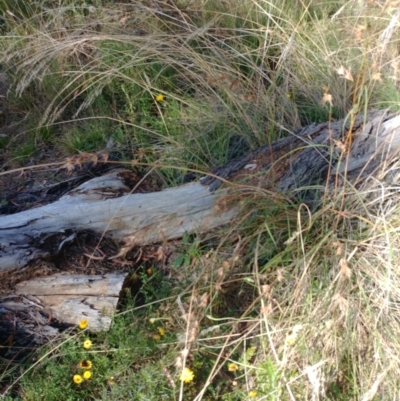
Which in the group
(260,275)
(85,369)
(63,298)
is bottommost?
(85,369)

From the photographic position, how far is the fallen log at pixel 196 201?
2.81 meters

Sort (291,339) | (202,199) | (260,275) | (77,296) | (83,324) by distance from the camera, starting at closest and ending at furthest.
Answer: (291,339) → (260,275) → (83,324) → (77,296) → (202,199)

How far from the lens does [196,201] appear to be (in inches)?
117

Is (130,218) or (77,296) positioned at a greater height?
(130,218)

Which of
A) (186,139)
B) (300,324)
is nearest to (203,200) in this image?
(186,139)

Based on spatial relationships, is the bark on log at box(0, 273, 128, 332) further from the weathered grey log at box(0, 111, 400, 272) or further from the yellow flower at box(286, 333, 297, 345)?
the yellow flower at box(286, 333, 297, 345)

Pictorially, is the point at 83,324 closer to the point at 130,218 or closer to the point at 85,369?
the point at 85,369

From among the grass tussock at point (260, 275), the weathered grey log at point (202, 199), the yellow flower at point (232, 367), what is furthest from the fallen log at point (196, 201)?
the yellow flower at point (232, 367)

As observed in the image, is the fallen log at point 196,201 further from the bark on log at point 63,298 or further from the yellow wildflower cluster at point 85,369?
the yellow wildflower cluster at point 85,369

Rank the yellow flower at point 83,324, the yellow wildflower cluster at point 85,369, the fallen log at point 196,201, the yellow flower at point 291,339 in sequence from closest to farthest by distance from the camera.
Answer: the yellow flower at point 291,339, the yellow wildflower cluster at point 85,369, the yellow flower at point 83,324, the fallen log at point 196,201

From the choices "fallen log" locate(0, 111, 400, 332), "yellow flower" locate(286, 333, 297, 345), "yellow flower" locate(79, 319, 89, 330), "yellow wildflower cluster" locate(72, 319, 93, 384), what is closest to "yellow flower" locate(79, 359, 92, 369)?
"yellow wildflower cluster" locate(72, 319, 93, 384)

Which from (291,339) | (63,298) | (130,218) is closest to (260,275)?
(291,339)

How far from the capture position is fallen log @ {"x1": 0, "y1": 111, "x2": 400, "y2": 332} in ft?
9.21

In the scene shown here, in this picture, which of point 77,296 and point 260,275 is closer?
point 260,275
